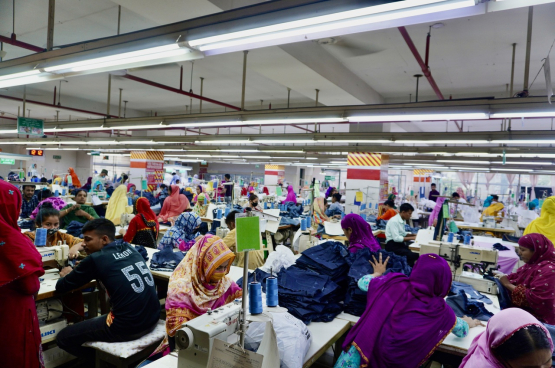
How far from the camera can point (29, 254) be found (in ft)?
6.71

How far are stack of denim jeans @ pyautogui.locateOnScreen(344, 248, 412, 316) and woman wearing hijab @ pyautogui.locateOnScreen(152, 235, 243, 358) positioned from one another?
1.00m

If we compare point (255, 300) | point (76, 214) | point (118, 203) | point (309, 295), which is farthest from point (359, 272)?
point (118, 203)

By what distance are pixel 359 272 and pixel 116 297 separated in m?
1.84

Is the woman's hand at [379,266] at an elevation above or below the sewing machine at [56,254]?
above

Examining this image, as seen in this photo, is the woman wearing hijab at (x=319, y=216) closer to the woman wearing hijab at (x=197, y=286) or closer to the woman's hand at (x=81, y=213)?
the woman's hand at (x=81, y=213)

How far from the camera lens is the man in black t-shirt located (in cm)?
251

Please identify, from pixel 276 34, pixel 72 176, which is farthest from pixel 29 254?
pixel 72 176

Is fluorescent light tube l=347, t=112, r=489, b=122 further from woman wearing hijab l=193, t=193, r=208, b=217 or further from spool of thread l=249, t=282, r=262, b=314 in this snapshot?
woman wearing hijab l=193, t=193, r=208, b=217

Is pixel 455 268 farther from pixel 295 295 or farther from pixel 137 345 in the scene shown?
pixel 137 345

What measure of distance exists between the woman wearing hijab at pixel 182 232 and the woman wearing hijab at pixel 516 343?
3833 millimetres

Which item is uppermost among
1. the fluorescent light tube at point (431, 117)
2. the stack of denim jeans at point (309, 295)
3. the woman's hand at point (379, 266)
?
the fluorescent light tube at point (431, 117)

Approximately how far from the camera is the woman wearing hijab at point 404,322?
2.04 metres

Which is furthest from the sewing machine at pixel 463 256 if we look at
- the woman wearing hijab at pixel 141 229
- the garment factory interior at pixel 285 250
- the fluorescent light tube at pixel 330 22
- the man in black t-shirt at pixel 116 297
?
the woman wearing hijab at pixel 141 229

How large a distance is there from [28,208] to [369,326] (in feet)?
21.2
